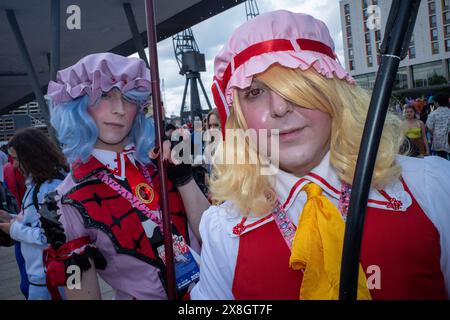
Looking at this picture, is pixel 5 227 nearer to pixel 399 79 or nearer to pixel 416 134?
pixel 399 79

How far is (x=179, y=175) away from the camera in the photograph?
1367 millimetres

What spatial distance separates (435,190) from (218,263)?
0.54m

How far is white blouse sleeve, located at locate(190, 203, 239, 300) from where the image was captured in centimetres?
93

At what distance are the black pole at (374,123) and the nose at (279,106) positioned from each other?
1.20 feet

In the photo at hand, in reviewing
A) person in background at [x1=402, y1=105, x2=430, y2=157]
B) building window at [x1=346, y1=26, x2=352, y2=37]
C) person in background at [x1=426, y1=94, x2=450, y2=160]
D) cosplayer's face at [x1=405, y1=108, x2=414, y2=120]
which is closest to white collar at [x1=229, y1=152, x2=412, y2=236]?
building window at [x1=346, y1=26, x2=352, y2=37]

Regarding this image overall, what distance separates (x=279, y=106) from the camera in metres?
0.83

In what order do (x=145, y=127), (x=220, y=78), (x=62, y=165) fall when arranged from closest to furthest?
(x=220, y=78), (x=145, y=127), (x=62, y=165)

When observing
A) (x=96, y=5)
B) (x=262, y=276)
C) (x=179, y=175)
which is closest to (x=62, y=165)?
(x=179, y=175)

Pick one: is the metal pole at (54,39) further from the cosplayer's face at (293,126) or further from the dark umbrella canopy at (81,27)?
the cosplayer's face at (293,126)

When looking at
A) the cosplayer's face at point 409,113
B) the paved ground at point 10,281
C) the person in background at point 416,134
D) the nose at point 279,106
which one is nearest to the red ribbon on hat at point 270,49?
the nose at point 279,106

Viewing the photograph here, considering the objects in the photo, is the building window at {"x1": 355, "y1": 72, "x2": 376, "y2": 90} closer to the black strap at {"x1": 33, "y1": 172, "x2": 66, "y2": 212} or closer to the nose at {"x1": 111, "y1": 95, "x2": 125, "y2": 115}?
the nose at {"x1": 111, "y1": 95, "x2": 125, "y2": 115}

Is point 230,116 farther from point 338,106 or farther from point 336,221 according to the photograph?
point 336,221

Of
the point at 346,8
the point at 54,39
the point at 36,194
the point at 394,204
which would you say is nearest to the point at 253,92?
the point at 394,204

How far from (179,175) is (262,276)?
0.60 m
